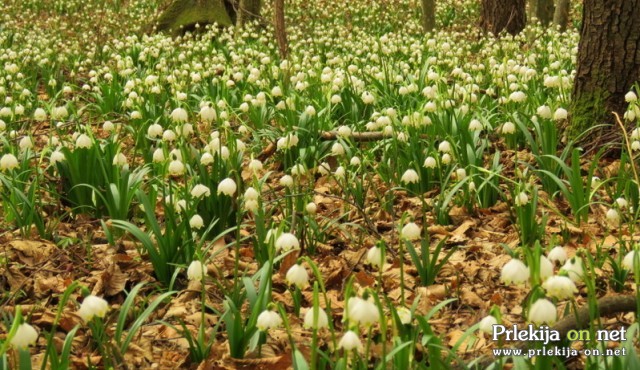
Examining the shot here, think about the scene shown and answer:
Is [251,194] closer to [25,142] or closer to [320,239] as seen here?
[320,239]

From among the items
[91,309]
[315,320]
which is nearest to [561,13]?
[315,320]

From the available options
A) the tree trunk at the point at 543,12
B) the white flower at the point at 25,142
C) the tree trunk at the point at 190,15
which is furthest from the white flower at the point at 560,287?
the tree trunk at the point at 543,12

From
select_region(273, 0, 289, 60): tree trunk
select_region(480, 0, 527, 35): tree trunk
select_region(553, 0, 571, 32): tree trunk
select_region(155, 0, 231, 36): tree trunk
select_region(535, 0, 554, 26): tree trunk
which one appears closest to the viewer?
select_region(273, 0, 289, 60): tree trunk

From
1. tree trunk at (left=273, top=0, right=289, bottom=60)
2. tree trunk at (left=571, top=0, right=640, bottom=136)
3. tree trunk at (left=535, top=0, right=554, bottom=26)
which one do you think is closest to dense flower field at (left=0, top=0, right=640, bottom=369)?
tree trunk at (left=571, top=0, right=640, bottom=136)

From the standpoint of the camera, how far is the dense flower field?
2.10 metres

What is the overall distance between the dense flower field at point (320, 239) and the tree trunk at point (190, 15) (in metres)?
5.08

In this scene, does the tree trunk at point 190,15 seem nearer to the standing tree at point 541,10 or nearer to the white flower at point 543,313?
the standing tree at point 541,10

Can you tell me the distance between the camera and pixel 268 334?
2.66 meters

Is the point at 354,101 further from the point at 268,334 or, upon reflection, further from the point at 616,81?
the point at 268,334

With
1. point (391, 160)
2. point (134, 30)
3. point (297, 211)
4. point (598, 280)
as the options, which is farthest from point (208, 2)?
point (598, 280)

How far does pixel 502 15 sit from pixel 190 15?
4.36m

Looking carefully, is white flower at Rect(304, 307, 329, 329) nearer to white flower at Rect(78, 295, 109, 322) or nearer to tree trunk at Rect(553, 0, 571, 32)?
white flower at Rect(78, 295, 109, 322)

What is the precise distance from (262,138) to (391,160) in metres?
1.28

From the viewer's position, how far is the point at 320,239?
3482mm
